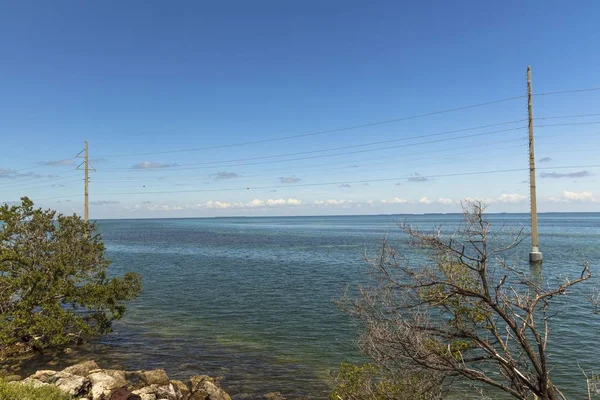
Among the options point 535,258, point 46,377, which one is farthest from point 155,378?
point 535,258

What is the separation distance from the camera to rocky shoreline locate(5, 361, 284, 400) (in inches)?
680

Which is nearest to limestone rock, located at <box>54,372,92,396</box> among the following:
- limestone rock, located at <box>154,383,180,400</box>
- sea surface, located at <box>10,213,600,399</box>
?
limestone rock, located at <box>154,383,180,400</box>

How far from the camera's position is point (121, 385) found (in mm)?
18656

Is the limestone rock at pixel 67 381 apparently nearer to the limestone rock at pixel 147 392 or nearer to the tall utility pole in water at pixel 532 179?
the limestone rock at pixel 147 392

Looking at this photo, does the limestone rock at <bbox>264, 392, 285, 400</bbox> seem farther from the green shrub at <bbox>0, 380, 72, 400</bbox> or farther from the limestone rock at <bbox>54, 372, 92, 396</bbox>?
the green shrub at <bbox>0, 380, 72, 400</bbox>

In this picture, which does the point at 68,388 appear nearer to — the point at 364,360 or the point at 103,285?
the point at 103,285

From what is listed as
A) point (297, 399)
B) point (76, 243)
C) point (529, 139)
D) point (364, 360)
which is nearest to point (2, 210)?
point (76, 243)

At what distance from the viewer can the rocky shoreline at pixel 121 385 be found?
1727 cm

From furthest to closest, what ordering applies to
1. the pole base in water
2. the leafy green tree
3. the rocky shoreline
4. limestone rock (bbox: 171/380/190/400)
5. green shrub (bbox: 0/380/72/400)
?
the pole base in water
the leafy green tree
limestone rock (bbox: 171/380/190/400)
the rocky shoreline
green shrub (bbox: 0/380/72/400)

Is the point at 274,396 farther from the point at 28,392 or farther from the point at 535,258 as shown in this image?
the point at 535,258

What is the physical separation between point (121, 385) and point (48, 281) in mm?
12291

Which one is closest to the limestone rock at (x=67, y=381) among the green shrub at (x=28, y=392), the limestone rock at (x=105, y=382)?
the limestone rock at (x=105, y=382)

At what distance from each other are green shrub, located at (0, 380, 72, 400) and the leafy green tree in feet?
A: 35.3

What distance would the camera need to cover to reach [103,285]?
94.5 feet
